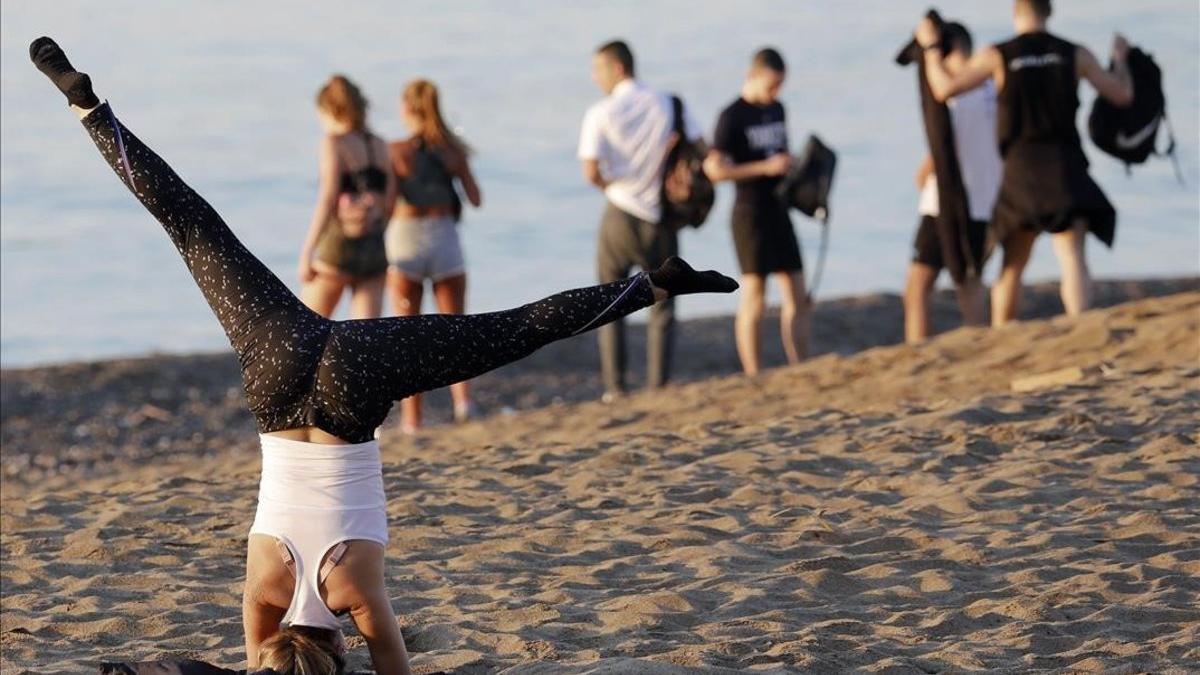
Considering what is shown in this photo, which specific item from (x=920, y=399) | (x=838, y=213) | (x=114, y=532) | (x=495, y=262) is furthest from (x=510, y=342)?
(x=838, y=213)

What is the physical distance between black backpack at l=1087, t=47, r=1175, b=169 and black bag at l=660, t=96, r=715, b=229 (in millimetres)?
2030

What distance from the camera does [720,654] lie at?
18.7 feet

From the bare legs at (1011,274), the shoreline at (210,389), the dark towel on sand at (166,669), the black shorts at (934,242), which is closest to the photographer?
the dark towel on sand at (166,669)

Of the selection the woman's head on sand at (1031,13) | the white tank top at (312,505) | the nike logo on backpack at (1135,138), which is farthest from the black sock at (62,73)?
the nike logo on backpack at (1135,138)

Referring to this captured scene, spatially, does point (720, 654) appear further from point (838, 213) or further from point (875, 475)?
point (838, 213)

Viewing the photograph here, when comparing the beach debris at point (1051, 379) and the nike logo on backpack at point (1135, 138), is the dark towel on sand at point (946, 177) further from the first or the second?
the beach debris at point (1051, 379)

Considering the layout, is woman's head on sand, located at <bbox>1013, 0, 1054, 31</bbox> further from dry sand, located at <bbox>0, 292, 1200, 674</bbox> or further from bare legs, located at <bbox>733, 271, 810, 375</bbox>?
bare legs, located at <bbox>733, 271, 810, 375</bbox>

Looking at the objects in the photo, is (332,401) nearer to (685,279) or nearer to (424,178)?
(685,279)

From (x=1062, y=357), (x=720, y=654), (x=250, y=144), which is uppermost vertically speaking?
(x=250, y=144)

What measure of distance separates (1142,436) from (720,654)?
322 centimetres

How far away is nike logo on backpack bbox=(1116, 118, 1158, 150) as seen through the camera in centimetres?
1102

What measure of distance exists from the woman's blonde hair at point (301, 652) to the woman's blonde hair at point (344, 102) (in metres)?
5.29

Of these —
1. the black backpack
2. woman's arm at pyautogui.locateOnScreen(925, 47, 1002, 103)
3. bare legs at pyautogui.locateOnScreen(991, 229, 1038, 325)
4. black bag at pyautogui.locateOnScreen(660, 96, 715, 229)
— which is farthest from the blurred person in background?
the black backpack

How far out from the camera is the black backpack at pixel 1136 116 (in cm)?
1095
